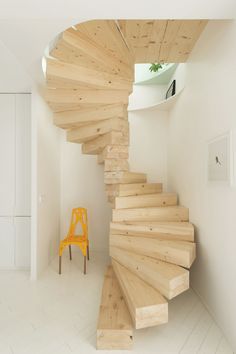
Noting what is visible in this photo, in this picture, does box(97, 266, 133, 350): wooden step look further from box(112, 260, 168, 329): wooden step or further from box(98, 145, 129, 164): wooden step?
box(98, 145, 129, 164): wooden step

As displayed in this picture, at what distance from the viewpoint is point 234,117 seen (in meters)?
1.85

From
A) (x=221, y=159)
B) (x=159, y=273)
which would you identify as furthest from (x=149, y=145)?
(x=159, y=273)

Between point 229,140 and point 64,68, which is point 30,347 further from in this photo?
point 64,68

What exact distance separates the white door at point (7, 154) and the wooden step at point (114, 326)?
2017 millimetres

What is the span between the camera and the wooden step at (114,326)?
185cm

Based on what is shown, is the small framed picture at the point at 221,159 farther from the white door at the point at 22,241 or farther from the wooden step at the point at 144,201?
the white door at the point at 22,241

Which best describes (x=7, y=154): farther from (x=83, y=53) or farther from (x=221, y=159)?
(x=221, y=159)

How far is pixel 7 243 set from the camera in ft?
11.5

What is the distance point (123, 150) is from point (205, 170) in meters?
1.03

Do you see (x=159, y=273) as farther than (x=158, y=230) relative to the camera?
No

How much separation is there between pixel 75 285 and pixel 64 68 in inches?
97.5

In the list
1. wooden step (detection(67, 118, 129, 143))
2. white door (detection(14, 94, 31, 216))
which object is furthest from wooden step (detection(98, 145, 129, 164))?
white door (detection(14, 94, 31, 216))

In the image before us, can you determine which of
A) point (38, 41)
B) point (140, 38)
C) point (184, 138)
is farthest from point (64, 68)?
point (184, 138)

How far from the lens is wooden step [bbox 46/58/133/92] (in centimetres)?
251
